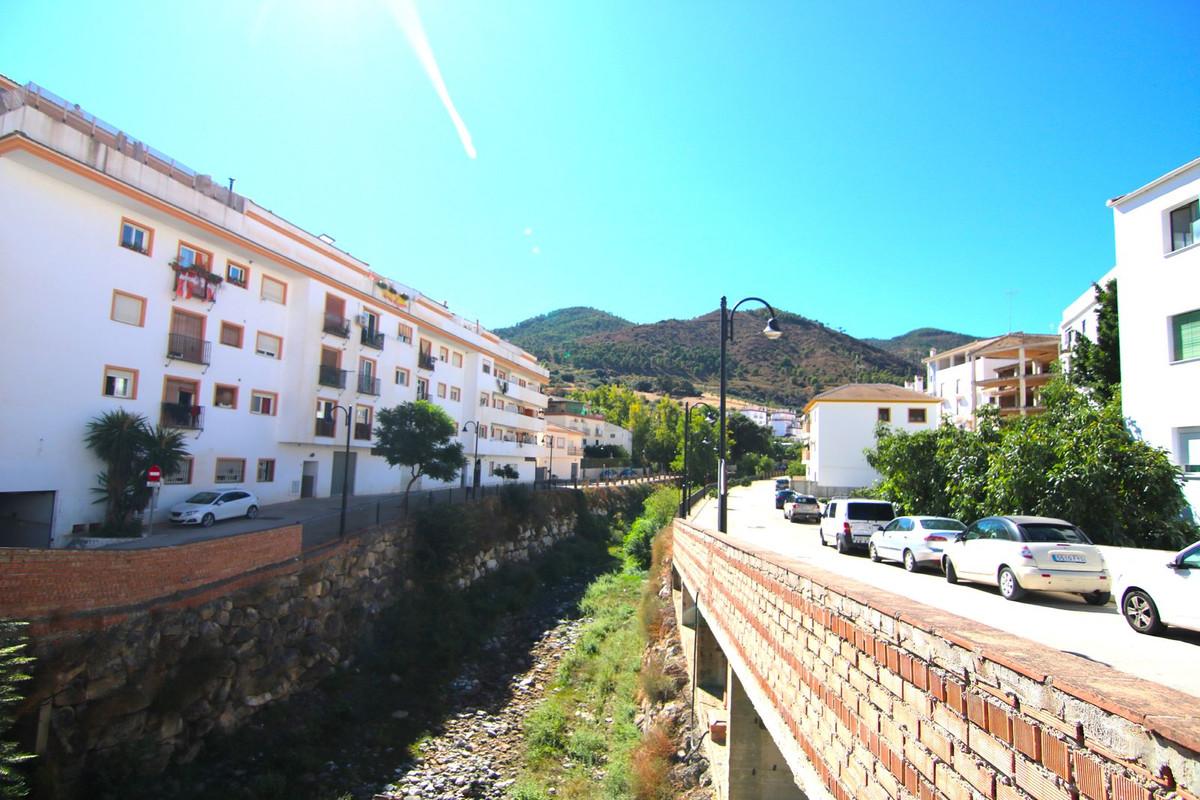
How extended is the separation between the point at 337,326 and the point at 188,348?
8050 millimetres

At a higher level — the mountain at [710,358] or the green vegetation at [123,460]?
the mountain at [710,358]

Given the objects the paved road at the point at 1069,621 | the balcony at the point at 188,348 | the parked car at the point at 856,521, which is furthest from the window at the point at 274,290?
the parked car at the point at 856,521

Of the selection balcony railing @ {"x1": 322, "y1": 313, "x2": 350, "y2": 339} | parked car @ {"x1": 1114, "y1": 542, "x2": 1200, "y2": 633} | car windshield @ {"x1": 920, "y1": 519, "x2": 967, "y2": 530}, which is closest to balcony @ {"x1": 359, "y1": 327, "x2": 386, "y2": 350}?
balcony railing @ {"x1": 322, "y1": 313, "x2": 350, "y2": 339}

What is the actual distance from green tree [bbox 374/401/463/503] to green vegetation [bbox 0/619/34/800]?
16396 mm

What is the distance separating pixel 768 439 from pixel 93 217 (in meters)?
89.1

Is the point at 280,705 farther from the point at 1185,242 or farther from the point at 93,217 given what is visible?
the point at 1185,242

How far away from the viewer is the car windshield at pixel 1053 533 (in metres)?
11.0

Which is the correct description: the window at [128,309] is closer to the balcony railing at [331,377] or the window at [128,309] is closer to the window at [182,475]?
the window at [182,475]

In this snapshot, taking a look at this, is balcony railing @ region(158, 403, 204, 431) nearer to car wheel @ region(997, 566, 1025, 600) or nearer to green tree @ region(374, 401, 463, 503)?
green tree @ region(374, 401, 463, 503)

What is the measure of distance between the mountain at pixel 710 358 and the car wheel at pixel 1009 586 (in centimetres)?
11292

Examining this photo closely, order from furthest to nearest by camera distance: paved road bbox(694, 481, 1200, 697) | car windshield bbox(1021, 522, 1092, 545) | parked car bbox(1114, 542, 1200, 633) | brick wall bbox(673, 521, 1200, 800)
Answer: car windshield bbox(1021, 522, 1092, 545), parked car bbox(1114, 542, 1200, 633), paved road bbox(694, 481, 1200, 697), brick wall bbox(673, 521, 1200, 800)

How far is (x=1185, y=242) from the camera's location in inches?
664

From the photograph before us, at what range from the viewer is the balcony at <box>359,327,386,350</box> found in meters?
32.1

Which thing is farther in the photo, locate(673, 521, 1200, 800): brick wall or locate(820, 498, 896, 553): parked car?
locate(820, 498, 896, 553): parked car
